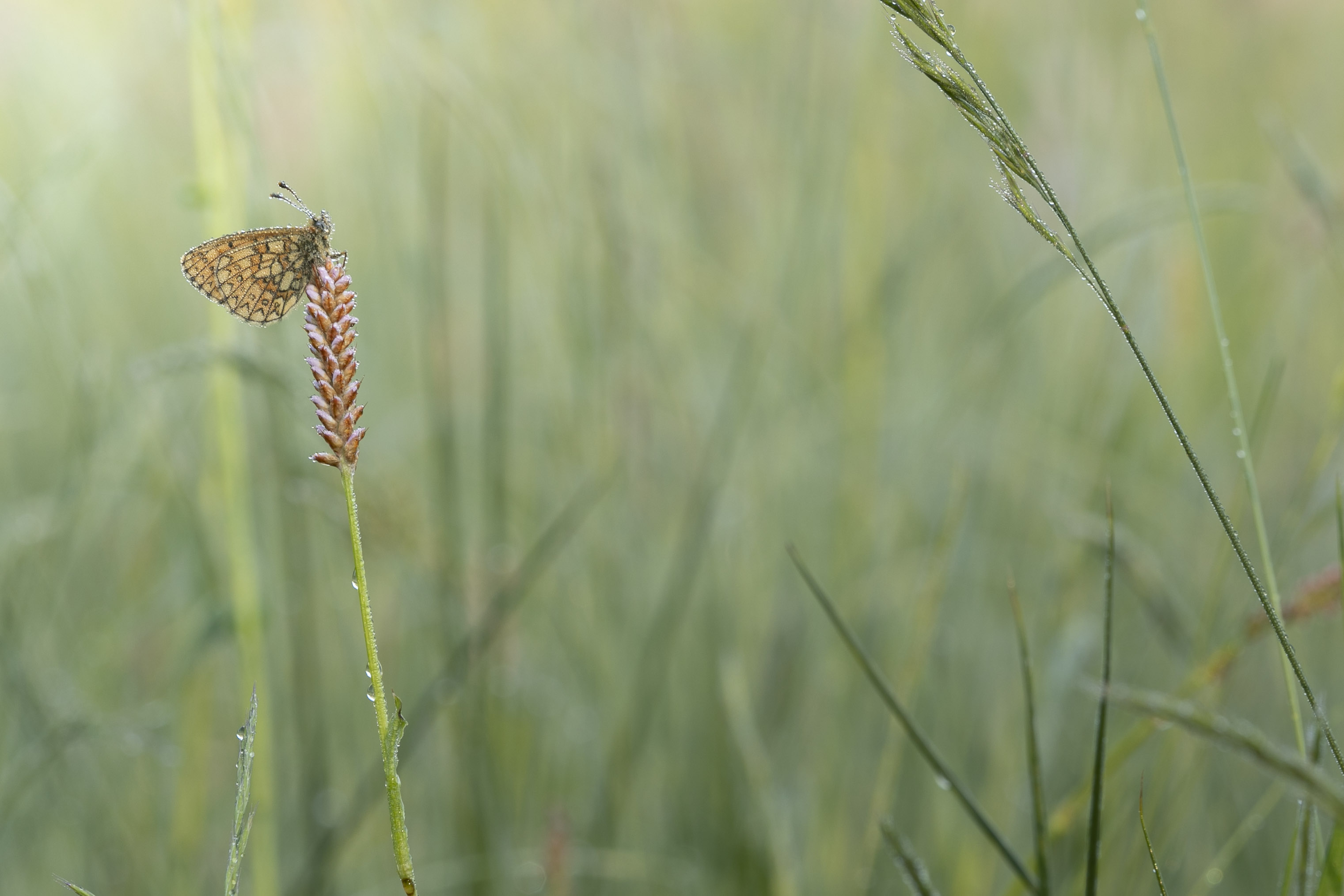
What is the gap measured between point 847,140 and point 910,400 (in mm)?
608

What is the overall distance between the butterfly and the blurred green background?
0.21 m

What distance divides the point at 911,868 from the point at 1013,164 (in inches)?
17.6

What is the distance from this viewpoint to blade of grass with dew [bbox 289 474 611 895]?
123cm

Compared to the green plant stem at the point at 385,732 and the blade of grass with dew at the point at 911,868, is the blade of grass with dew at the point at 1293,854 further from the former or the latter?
the green plant stem at the point at 385,732

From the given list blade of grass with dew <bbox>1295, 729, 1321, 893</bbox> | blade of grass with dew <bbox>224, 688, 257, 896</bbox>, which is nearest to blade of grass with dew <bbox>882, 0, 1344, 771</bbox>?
blade of grass with dew <bbox>1295, 729, 1321, 893</bbox>

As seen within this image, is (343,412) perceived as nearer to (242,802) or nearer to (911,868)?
(242,802)

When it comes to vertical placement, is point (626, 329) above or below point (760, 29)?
below

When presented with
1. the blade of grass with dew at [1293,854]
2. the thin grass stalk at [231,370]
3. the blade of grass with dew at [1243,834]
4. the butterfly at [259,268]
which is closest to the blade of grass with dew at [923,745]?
the blade of grass with dew at [1293,854]

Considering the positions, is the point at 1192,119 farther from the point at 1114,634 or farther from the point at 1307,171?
the point at 1307,171

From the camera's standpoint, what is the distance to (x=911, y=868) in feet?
2.23

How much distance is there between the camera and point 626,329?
2.03 m

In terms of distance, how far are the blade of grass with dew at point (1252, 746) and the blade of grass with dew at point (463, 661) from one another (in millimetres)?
818

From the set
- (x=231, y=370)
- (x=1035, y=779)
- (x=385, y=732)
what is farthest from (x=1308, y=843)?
(x=231, y=370)

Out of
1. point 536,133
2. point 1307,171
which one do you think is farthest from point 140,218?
point 1307,171
